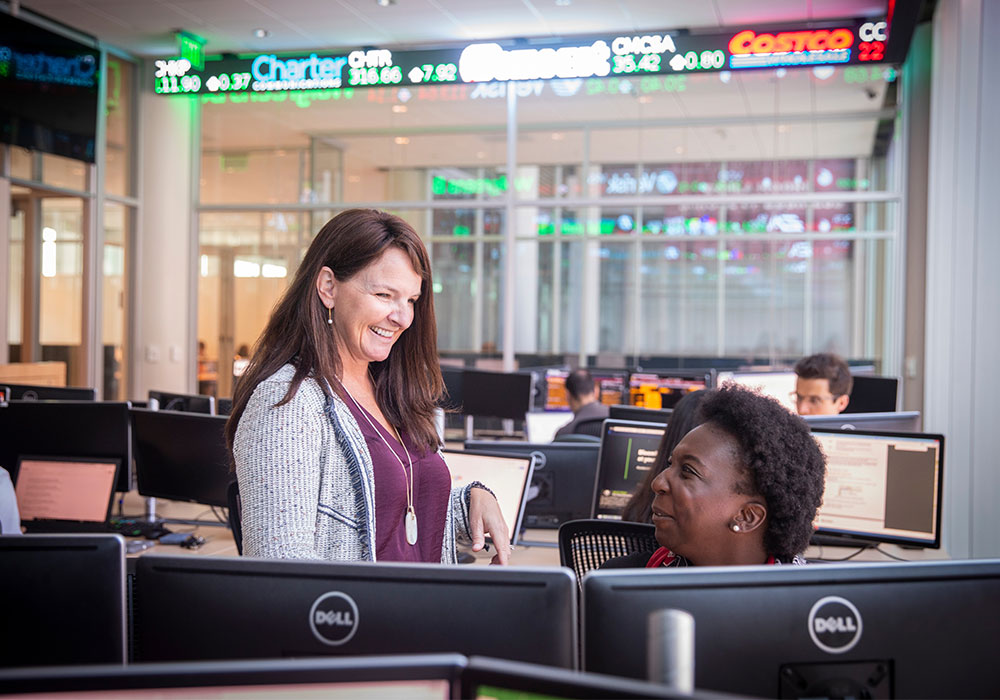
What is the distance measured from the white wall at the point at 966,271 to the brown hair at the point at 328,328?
3076 mm

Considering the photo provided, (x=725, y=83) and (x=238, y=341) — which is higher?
(x=725, y=83)

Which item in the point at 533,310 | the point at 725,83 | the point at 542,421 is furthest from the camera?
the point at 533,310

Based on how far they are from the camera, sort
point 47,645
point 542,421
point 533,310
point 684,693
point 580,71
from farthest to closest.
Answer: point 533,310 < point 580,71 < point 542,421 < point 47,645 < point 684,693

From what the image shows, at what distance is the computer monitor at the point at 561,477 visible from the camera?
3760 mm

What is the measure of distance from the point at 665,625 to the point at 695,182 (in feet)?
25.3

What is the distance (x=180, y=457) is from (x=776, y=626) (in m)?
3.30

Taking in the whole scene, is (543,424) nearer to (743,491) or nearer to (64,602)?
(743,491)

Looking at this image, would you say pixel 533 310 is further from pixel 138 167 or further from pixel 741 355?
pixel 138 167

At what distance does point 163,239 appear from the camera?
8.62 metres

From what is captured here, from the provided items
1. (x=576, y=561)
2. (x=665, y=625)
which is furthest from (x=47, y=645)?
(x=576, y=561)

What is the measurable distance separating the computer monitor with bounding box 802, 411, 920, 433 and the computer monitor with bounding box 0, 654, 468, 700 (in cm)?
295

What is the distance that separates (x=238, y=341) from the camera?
29.4 feet

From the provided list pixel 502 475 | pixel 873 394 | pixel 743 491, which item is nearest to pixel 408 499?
pixel 743 491

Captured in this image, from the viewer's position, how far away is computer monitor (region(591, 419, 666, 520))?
11.1ft
